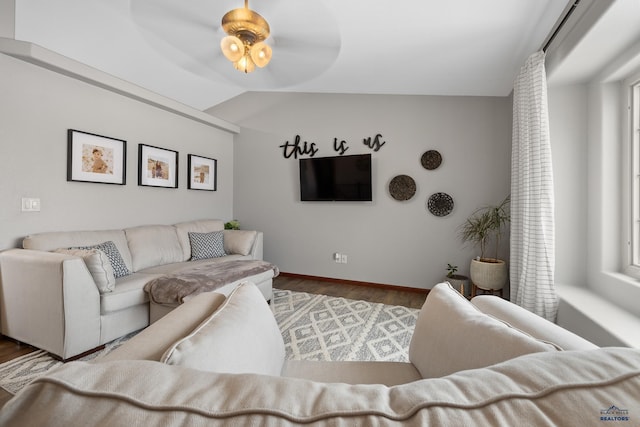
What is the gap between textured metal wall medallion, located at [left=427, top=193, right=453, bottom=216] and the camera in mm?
3566

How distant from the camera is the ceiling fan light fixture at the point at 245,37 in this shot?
1899 millimetres

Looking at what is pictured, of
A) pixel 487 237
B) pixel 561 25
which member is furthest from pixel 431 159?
pixel 561 25

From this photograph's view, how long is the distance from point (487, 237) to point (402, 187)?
1.20 m

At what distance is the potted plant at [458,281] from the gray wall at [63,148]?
12.3ft

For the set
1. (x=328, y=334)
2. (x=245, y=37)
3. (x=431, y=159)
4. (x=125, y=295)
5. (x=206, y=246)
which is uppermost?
(x=245, y=37)

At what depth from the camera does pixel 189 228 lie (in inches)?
150

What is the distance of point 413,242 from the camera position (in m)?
3.77

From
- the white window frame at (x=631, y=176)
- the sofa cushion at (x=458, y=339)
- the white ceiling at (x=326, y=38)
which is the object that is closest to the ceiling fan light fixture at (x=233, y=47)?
the white ceiling at (x=326, y=38)

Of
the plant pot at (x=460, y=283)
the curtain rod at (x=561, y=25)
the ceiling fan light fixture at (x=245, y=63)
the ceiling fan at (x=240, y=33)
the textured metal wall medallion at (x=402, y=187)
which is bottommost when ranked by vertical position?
the plant pot at (x=460, y=283)

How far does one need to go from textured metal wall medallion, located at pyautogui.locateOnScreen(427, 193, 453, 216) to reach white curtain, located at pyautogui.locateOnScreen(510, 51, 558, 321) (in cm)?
112

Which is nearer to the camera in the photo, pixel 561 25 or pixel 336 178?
pixel 561 25

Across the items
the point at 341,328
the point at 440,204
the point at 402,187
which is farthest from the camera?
the point at 402,187

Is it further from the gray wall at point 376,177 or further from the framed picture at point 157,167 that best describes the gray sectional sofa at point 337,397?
the framed picture at point 157,167

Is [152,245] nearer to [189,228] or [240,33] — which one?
[189,228]
